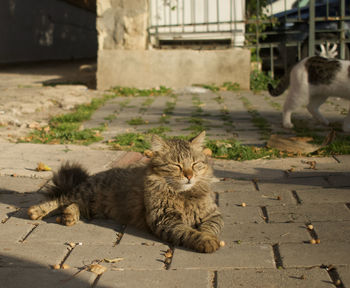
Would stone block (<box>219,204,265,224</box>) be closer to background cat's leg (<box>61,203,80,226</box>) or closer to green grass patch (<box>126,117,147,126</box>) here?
background cat's leg (<box>61,203,80,226</box>)

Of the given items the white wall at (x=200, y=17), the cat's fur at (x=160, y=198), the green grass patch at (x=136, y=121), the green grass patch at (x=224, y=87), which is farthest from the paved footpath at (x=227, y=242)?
the white wall at (x=200, y=17)

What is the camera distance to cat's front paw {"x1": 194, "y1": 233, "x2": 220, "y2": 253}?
320 centimetres

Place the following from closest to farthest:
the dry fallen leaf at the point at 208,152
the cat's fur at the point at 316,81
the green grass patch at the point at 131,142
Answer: the dry fallen leaf at the point at 208,152 < the green grass patch at the point at 131,142 < the cat's fur at the point at 316,81

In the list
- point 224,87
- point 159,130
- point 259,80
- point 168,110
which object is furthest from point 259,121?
point 259,80

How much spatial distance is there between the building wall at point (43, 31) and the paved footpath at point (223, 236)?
608 inches

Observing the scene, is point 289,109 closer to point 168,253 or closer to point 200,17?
point 168,253

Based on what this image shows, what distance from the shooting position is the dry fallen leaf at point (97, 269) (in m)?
2.91

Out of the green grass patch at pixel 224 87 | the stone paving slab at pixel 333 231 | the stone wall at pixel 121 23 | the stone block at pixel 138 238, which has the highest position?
the stone wall at pixel 121 23

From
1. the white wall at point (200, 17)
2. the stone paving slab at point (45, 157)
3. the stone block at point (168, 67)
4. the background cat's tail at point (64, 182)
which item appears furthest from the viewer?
the white wall at point (200, 17)

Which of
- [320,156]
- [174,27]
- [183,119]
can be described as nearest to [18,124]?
[183,119]

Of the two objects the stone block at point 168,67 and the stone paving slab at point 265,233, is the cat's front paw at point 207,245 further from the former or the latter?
the stone block at point 168,67

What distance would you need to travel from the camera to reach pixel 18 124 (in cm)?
759

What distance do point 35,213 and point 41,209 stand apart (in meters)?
0.06

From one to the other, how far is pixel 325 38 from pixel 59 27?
52.8ft
